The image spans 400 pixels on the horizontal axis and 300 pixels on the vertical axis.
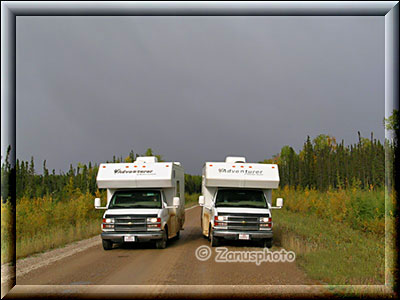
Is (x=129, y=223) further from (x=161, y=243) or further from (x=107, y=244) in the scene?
(x=161, y=243)

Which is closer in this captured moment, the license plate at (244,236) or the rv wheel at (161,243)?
the license plate at (244,236)

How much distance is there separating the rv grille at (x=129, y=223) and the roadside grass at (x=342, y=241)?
16.8 feet

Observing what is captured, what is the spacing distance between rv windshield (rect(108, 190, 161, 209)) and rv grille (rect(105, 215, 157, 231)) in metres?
0.95

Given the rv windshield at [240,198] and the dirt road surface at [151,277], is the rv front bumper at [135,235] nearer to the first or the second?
the dirt road surface at [151,277]

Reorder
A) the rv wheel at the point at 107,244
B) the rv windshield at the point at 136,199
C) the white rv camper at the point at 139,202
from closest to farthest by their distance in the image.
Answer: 1. the white rv camper at the point at 139,202
2. the rv wheel at the point at 107,244
3. the rv windshield at the point at 136,199

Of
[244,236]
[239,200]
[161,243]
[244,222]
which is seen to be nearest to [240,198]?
[239,200]

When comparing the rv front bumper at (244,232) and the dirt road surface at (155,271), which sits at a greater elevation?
the rv front bumper at (244,232)

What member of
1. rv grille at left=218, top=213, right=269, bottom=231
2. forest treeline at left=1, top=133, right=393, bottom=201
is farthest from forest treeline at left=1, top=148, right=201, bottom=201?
rv grille at left=218, top=213, right=269, bottom=231

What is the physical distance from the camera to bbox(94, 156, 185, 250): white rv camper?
52.2 feet

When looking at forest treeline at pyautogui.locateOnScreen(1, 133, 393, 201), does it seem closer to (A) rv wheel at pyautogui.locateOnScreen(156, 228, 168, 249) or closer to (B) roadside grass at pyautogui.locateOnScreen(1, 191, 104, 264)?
(B) roadside grass at pyautogui.locateOnScreen(1, 191, 104, 264)

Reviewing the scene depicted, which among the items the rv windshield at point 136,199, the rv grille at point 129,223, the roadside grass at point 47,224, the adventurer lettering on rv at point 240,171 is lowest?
the roadside grass at point 47,224

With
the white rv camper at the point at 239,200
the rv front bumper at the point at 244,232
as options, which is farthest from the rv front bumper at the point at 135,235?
the rv front bumper at the point at 244,232

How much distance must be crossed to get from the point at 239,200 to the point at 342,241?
391 cm

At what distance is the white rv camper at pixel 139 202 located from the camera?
1591 cm
